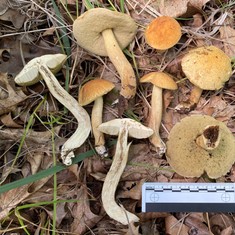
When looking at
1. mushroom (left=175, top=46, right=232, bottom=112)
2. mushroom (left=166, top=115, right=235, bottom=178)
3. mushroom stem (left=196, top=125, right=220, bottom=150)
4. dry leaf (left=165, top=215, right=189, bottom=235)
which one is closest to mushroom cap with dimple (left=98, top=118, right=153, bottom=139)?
mushroom (left=166, top=115, right=235, bottom=178)

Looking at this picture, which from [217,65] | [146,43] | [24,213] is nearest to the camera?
[217,65]

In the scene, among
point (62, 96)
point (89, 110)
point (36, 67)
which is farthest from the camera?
point (89, 110)

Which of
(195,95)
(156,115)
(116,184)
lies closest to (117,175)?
(116,184)

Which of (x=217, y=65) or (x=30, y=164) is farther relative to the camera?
(x=30, y=164)

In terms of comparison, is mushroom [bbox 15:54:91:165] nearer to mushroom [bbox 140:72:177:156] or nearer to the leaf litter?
the leaf litter

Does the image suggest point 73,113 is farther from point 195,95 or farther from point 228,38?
point 228,38

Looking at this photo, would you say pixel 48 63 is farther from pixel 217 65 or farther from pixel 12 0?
pixel 217 65

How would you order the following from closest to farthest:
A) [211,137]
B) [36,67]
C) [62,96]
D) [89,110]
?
[211,137] → [36,67] → [62,96] → [89,110]

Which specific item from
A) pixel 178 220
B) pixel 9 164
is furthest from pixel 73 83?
pixel 178 220
